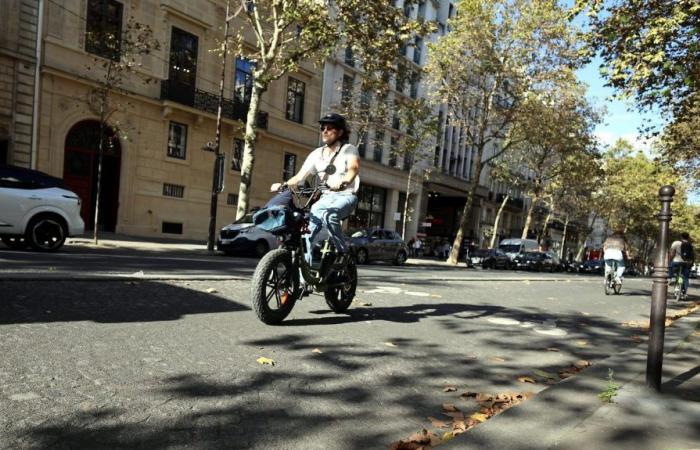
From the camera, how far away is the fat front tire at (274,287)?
4.38 m

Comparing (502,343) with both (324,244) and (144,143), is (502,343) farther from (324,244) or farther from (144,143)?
(144,143)

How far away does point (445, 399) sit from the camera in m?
3.28

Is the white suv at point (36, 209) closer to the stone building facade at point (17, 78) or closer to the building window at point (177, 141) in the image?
the stone building facade at point (17, 78)

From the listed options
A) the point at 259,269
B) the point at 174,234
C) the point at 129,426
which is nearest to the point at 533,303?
the point at 259,269

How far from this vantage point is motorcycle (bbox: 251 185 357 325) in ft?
14.5

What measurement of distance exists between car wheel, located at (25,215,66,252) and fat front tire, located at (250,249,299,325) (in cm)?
834

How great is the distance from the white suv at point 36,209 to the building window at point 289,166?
17982 millimetres

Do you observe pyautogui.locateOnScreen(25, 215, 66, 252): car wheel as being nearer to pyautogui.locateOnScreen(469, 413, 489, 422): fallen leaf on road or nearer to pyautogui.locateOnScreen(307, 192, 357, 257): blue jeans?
pyautogui.locateOnScreen(307, 192, 357, 257): blue jeans

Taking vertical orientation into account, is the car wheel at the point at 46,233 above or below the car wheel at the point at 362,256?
above

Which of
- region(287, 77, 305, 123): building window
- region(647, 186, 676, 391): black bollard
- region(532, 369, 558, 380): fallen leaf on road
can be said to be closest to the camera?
region(647, 186, 676, 391): black bollard

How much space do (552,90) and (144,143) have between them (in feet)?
63.6

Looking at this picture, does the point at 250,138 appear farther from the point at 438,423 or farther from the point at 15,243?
the point at 438,423

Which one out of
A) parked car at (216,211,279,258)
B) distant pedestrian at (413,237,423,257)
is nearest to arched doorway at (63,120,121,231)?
parked car at (216,211,279,258)

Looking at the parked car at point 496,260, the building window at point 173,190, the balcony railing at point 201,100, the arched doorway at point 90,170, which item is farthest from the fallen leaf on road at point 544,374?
the parked car at point 496,260
